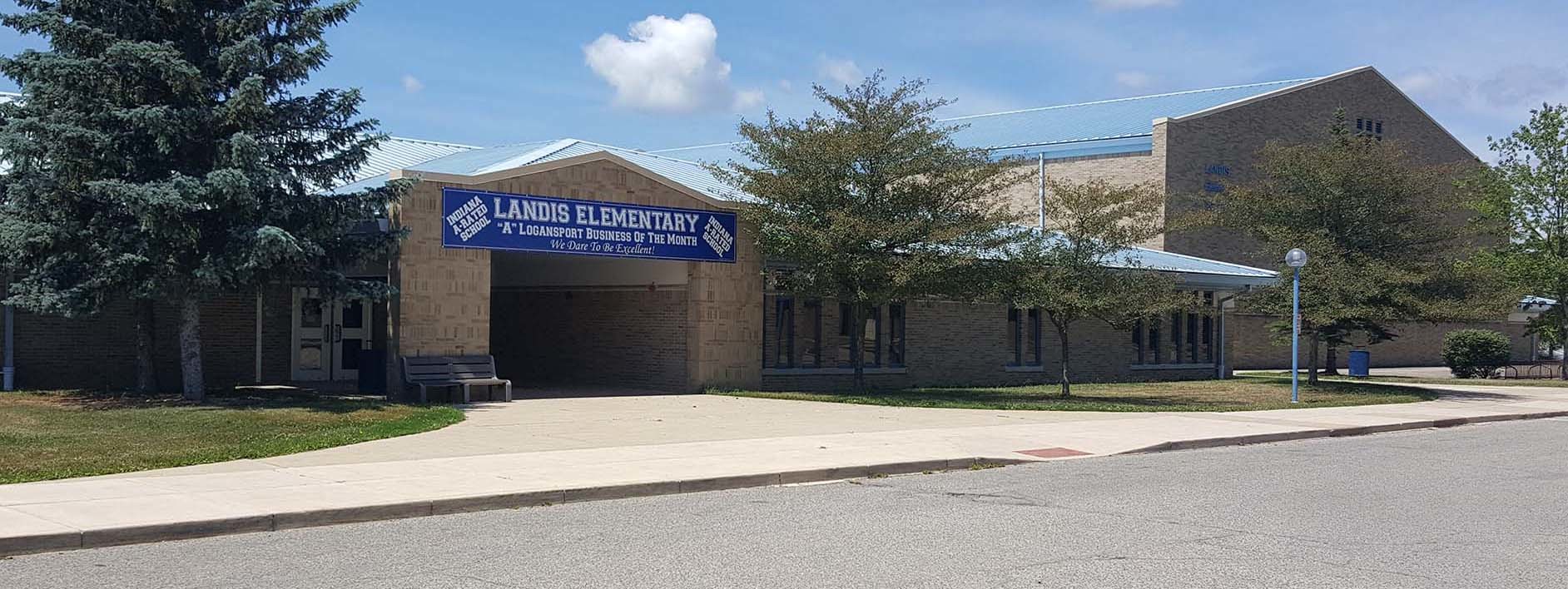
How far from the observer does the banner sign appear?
23094 mm

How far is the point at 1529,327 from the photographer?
47375 mm

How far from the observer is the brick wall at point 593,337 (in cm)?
2722

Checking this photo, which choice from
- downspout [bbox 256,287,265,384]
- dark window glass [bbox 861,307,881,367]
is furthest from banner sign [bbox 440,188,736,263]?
downspout [bbox 256,287,265,384]

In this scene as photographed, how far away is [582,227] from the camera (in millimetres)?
24516

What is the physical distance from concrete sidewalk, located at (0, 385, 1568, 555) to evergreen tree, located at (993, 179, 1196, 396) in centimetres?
249

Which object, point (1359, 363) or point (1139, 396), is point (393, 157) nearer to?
point (1139, 396)

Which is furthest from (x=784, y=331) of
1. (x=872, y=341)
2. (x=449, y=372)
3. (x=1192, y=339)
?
(x=1192, y=339)

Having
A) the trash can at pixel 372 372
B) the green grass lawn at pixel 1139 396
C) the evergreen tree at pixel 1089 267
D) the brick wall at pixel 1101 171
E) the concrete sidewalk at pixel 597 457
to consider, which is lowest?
the concrete sidewalk at pixel 597 457

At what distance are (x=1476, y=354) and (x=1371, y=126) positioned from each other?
11858 mm

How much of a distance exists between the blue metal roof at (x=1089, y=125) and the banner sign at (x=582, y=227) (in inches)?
861

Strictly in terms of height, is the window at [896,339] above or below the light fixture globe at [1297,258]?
below

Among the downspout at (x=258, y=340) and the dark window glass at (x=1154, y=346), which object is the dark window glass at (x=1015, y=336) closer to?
the dark window glass at (x=1154, y=346)

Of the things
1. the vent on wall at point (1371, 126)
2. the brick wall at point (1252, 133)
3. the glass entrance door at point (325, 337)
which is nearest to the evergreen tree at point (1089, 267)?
the glass entrance door at point (325, 337)

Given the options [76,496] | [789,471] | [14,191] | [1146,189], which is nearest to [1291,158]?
[1146,189]
